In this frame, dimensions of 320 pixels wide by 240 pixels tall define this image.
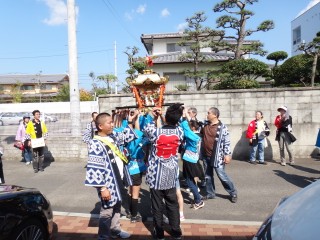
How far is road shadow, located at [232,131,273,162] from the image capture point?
9.11 meters

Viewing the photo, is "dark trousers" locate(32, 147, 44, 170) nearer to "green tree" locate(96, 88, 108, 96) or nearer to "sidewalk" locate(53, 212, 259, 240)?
"sidewalk" locate(53, 212, 259, 240)

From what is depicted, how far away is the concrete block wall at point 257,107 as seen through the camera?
29.4 feet

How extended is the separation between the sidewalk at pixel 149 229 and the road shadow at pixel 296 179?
2.64m

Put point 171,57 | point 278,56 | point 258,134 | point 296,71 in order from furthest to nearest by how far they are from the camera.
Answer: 1. point 171,57
2. point 278,56
3. point 296,71
4. point 258,134

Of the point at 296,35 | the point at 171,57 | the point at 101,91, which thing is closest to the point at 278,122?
the point at 171,57

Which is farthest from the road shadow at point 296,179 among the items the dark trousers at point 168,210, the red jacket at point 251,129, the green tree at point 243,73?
the green tree at point 243,73

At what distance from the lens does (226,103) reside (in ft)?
30.3

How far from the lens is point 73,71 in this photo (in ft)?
32.8

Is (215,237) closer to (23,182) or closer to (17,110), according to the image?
A: (23,182)

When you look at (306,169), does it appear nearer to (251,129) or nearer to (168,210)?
(251,129)

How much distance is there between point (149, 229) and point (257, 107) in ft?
19.5

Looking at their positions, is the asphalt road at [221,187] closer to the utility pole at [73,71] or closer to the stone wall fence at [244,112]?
the stone wall fence at [244,112]

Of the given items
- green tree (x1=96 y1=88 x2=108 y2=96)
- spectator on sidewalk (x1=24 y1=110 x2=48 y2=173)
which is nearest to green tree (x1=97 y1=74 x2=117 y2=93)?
green tree (x1=96 y1=88 x2=108 y2=96)

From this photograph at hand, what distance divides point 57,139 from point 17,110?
3765 mm
